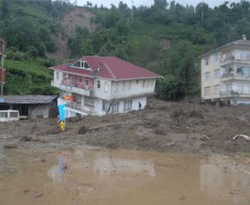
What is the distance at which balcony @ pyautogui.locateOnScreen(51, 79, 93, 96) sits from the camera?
3039 centimetres

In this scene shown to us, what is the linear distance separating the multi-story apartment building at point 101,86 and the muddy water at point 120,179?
1143 cm

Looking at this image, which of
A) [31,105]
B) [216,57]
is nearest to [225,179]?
[31,105]

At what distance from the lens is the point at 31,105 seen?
2988cm

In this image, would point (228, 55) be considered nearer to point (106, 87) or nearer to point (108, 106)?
point (106, 87)

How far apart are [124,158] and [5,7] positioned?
2058 inches

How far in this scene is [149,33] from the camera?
6850 centimetres

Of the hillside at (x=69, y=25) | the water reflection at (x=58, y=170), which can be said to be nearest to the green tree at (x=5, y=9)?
the hillside at (x=69, y=25)

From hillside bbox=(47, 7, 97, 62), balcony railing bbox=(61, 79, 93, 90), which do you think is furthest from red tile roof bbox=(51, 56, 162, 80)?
hillside bbox=(47, 7, 97, 62)

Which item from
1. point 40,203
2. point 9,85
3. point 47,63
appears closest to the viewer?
point 40,203

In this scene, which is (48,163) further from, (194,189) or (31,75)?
(31,75)

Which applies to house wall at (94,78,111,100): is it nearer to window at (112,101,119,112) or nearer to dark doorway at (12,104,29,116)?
window at (112,101,119,112)

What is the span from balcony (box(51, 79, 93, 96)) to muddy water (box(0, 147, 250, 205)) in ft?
40.1

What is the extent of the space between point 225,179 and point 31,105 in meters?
20.1

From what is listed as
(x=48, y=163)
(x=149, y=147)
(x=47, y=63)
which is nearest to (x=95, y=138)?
(x=149, y=147)
